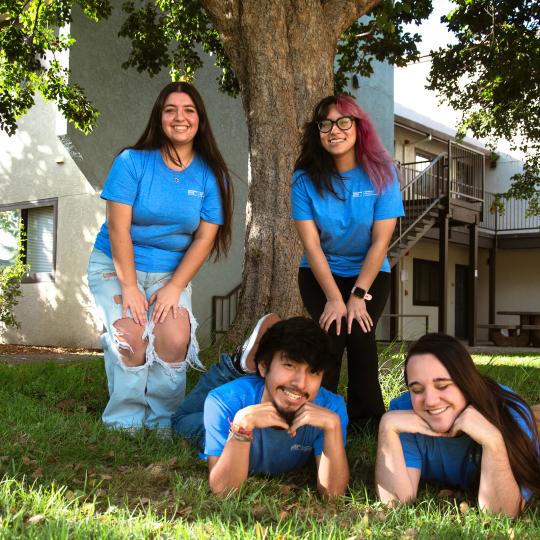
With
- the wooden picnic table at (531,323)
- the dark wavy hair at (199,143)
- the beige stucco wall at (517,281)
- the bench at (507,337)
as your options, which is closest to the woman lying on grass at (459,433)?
the dark wavy hair at (199,143)

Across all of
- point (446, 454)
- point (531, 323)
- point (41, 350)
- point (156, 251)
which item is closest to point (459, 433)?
point (446, 454)

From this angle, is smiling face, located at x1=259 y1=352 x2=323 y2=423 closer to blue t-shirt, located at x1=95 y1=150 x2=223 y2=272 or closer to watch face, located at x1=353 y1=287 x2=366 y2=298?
watch face, located at x1=353 y1=287 x2=366 y2=298

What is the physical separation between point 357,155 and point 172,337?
1.42m

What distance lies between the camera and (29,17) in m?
9.62

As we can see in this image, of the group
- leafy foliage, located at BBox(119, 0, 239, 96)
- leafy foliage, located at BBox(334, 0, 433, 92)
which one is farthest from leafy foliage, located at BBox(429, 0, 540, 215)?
leafy foliage, located at BBox(119, 0, 239, 96)

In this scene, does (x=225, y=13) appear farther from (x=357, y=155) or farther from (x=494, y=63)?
(x=494, y=63)

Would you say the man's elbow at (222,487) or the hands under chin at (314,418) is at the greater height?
the hands under chin at (314,418)

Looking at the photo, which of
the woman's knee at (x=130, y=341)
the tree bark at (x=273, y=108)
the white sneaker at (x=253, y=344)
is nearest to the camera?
the white sneaker at (x=253, y=344)

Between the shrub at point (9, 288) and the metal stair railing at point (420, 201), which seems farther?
the metal stair railing at point (420, 201)

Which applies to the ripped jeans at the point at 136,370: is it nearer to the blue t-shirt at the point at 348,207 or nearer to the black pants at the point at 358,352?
the black pants at the point at 358,352

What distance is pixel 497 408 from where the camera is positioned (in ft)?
9.40

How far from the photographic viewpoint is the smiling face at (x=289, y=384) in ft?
9.57

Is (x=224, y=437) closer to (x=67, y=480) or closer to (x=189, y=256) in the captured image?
(x=67, y=480)

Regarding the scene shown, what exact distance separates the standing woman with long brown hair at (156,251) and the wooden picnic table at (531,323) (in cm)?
1311
